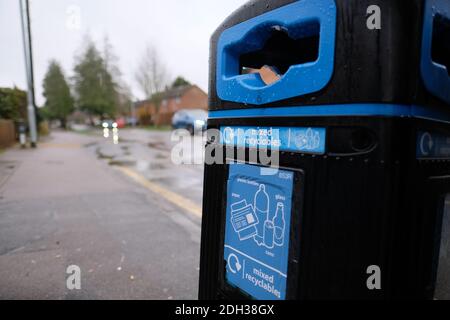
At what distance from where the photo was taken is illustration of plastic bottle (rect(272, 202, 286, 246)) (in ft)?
4.01

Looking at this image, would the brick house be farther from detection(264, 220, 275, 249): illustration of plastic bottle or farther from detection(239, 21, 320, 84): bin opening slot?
detection(264, 220, 275, 249): illustration of plastic bottle

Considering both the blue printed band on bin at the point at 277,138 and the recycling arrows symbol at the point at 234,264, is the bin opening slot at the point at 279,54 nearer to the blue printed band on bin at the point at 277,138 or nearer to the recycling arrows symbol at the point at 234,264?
the blue printed band on bin at the point at 277,138

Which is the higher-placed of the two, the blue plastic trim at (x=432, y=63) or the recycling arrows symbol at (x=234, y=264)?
the blue plastic trim at (x=432, y=63)

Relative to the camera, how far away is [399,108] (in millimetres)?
960

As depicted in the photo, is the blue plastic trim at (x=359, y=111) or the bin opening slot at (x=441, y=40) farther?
the bin opening slot at (x=441, y=40)

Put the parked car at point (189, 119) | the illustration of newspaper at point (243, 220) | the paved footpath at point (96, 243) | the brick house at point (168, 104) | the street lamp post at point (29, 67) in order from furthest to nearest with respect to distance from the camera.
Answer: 1. the brick house at point (168, 104)
2. the parked car at point (189, 119)
3. the street lamp post at point (29, 67)
4. the paved footpath at point (96, 243)
5. the illustration of newspaper at point (243, 220)

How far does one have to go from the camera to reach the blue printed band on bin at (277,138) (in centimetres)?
110

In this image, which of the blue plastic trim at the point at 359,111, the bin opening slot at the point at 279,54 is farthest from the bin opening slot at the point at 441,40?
the bin opening slot at the point at 279,54

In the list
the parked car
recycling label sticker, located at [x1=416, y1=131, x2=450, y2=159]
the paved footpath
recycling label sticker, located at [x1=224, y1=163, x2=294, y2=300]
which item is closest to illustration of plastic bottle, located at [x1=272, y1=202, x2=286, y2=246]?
recycling label sticker, located at [x1=224, y1=163, x2=294, y2=300]

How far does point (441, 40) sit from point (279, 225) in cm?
99

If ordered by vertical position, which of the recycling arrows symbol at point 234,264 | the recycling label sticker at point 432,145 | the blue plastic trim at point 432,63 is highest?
the blue plastic trim at point 432,63

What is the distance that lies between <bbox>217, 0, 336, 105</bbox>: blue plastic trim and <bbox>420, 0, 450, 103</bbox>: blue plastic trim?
25cm

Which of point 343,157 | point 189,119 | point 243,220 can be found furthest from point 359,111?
point 189,119

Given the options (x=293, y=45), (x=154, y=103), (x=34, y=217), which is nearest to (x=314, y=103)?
(x=293, y=45)
